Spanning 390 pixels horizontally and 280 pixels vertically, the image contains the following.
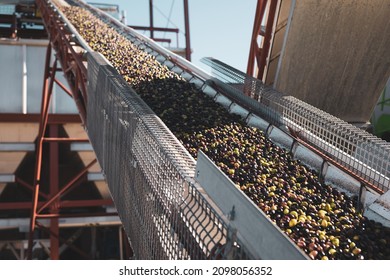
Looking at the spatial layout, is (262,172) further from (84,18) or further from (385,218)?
(84,18)

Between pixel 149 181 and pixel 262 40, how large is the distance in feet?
22.6

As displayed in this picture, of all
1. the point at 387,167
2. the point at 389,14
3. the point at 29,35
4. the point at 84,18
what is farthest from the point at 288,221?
the point at 29,35

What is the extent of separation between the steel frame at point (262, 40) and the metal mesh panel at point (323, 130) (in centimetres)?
192

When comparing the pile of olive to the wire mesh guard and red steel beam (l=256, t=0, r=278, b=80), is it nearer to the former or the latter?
the wire mesh guard

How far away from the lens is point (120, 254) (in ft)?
50.5

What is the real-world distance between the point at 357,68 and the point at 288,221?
6930 mm

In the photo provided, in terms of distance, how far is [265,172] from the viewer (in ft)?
19.9

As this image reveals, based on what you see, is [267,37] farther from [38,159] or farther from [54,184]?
[54,184]

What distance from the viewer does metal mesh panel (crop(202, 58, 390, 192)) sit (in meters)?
6.04

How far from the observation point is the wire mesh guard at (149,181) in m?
4.38

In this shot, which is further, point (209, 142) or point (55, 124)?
point (55, 124)

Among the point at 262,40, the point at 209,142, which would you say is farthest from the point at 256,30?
the point at 209,142

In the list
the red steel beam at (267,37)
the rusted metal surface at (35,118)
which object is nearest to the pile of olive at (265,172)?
the red steel beam at (267,37)

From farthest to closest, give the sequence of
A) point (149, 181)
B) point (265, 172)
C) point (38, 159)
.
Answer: point (38, 159) → point (265, 172) → point (149, 181)
